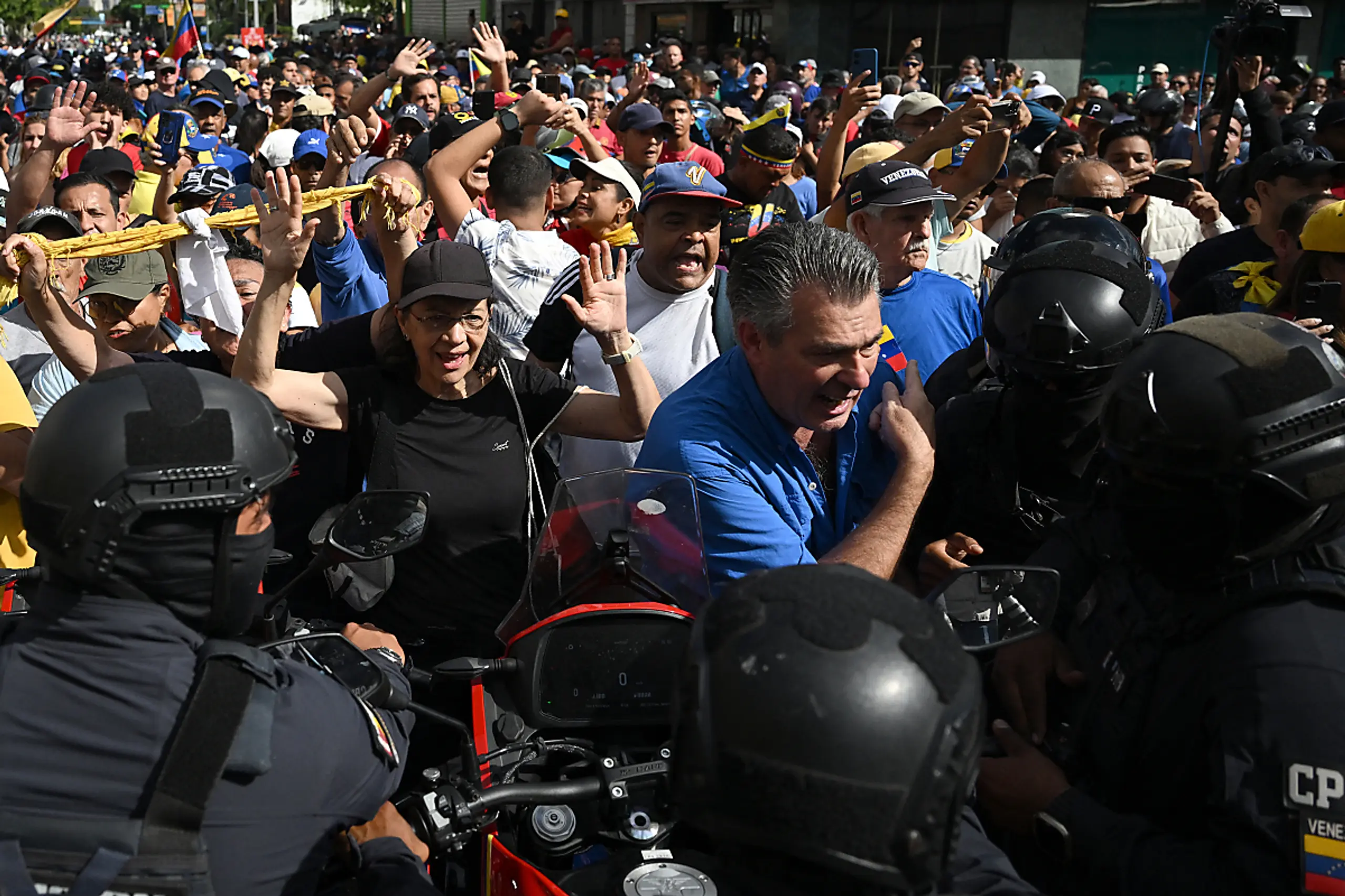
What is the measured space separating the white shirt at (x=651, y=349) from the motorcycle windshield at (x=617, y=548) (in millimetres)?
1431

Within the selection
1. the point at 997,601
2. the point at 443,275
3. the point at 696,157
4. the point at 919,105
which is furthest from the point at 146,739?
the point at 919,105

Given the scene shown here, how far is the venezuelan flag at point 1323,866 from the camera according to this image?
1.64 m

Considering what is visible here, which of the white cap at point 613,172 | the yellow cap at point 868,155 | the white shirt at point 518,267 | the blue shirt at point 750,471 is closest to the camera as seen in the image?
the blue shirt at point 750,471

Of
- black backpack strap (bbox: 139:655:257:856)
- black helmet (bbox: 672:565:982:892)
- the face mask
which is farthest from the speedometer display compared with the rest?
black helmet (bbox: 672:565:982:892)

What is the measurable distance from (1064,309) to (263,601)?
6.46 feet

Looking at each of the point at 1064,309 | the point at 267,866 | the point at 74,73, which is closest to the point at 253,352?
the point at 267,866

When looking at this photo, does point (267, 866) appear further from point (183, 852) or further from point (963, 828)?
point (963, 828)

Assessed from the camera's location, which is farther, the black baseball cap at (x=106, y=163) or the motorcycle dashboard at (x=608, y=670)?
the black baseball cap at (x=106, y=163)

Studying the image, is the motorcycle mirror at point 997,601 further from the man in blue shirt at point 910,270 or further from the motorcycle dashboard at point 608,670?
the man in blue shirt at point 910,270

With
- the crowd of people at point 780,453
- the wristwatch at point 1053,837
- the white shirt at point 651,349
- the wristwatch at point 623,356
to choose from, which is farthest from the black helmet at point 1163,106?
the wristwatch at point 1053,837

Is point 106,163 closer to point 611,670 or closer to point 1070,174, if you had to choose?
point 1070,174

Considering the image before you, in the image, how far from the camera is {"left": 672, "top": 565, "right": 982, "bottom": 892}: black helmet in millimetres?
1318

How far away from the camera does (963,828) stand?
5.92 ft

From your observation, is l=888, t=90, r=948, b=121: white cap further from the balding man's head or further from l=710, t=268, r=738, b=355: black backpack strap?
l=710, t=268, r=738, b=355: black backpack strap
